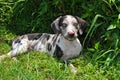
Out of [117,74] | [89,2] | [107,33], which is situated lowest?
[117,74]

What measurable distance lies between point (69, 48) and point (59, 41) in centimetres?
22

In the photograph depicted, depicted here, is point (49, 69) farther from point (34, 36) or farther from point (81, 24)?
point (34, 36)

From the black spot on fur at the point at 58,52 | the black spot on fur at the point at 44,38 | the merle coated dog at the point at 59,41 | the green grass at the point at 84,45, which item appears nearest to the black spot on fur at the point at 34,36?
the merle coated dog at the point at 59,41

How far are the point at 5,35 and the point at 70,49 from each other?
5.94ft

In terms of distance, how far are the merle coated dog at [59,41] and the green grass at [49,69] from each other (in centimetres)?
16

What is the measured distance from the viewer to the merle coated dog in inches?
248

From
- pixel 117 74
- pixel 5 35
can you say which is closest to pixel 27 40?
pixel 5 35

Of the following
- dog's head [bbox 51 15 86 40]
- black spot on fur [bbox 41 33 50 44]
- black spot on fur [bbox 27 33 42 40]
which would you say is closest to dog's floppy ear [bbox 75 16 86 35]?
dog's head [bbox 51 15 86 40]

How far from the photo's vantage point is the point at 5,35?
7.79 metres

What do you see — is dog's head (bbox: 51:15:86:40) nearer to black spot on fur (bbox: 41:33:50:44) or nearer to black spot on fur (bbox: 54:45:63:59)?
black spot on fur (bbox: 54:45:63:59)

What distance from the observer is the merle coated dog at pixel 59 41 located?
6293 millimetres

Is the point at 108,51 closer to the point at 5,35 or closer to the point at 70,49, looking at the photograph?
the point at 70,49

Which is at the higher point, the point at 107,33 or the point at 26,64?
the point at 107,33

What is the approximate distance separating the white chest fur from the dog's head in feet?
0.66
